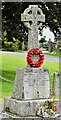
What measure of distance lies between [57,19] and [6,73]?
3.87 m

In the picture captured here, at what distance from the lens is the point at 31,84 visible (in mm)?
8766

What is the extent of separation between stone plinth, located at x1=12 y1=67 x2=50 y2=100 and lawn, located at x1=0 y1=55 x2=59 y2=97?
5.21 meters

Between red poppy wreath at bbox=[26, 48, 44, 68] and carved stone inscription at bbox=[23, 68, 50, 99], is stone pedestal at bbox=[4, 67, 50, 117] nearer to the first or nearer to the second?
carved stone inscription at bbox=[23, 68, 50, 99]

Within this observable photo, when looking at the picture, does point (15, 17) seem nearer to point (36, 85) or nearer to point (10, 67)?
point (10, 67)

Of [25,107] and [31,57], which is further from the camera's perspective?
[31,57]

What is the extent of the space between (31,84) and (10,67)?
11.8m

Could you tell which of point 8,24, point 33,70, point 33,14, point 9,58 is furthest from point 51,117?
point 9,58

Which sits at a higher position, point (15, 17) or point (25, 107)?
point (15, 17)

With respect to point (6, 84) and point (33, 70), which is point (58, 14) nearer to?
point (6, 84)

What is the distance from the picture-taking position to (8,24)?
58.8 feet

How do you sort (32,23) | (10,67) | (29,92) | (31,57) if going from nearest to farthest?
(29,92), (31,57), (32,23), (10,67)

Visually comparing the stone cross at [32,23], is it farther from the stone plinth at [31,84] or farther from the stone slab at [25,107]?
the stone slab at [25,107]

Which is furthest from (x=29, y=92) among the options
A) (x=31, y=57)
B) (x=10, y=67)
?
(x=10, y=67)

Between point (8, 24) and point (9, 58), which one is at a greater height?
point (8, 24)
